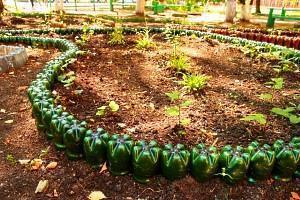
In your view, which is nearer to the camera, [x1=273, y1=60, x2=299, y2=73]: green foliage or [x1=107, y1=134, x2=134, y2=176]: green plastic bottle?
[x1=107, y1=134, x2=134, y2=176]: green plastic bottle

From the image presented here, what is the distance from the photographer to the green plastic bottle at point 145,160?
2764 millimetres

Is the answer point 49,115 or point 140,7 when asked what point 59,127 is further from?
A: point 140,7

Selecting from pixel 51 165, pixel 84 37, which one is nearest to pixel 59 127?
pixel 51 165

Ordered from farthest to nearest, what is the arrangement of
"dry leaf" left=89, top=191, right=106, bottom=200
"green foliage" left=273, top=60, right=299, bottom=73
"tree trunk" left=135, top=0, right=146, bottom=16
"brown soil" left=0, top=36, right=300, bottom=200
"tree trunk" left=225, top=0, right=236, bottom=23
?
"tree trunk" left=135, top=0, right=146, bottom=16, "tree trunk" left=225, top=0, right=236, bottom=23, "green foliage" left=273, top=60, right=299, bottom=73, "brown soil" left=0, top=36, right=300, bottom=200, "dry leaf" left=89, top=191, right=106, bottom=200

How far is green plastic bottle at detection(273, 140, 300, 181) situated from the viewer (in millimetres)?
2838

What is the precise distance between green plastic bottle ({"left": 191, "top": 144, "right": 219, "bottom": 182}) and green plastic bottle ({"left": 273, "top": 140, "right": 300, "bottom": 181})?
0.59 m

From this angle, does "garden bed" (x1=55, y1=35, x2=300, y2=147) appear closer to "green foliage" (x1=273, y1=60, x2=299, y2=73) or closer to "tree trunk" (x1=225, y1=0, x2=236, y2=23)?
"green foliage" (x1=273, y1=60, x2=299, y2=73)

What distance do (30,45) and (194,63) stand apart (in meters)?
4.41

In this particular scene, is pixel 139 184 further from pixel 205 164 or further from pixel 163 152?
pixel 205 164

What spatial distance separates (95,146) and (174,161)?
75 centimetres

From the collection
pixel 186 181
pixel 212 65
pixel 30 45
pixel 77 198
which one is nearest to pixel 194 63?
pixel 212 65

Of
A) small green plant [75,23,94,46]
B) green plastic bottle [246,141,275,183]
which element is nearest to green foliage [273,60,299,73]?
green plastic bottle [246,141,275,183]

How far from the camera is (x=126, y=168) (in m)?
2.93

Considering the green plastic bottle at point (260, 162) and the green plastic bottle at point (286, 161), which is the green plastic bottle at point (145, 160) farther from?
the green plastic bottle at point (286, 161)
